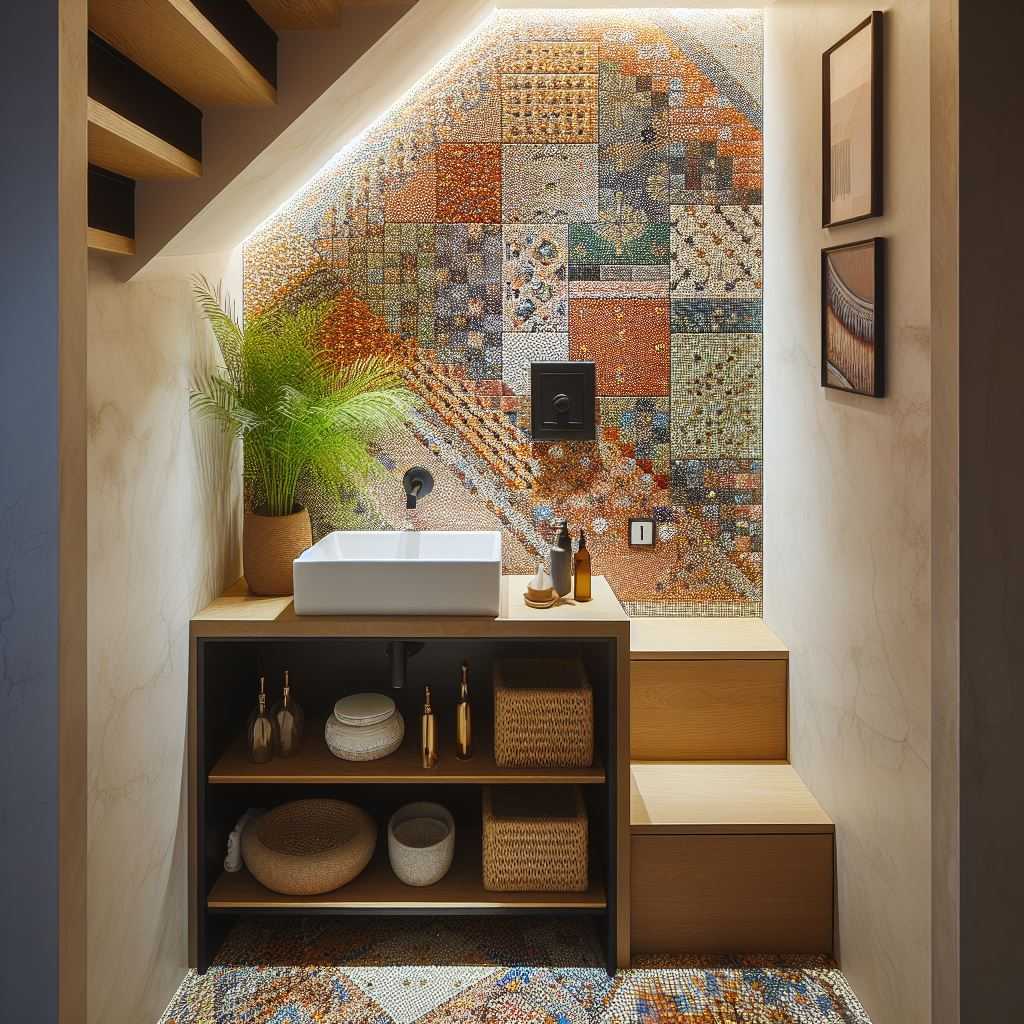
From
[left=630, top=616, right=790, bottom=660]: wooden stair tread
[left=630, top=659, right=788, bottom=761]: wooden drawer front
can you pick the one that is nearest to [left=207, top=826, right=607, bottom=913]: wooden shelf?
[left=630, top=659, right=788, bottom=761]: wooden drawer front

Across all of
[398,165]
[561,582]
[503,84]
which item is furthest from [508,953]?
[503,84]

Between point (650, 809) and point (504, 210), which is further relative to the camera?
point (504, 210)

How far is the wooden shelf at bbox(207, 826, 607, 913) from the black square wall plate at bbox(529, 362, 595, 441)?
1.32m

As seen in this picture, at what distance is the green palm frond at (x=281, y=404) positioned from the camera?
9.43 ft

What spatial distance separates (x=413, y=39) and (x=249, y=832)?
6.88ft

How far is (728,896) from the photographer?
277 cm

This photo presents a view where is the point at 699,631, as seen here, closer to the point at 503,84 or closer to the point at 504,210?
the point at 504,210

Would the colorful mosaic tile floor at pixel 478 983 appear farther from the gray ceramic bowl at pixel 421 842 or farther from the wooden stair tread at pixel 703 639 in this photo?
the wooden stair tread at pixel 703 639

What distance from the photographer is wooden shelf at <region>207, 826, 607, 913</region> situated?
2730 mm

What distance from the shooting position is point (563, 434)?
10.9 feet
